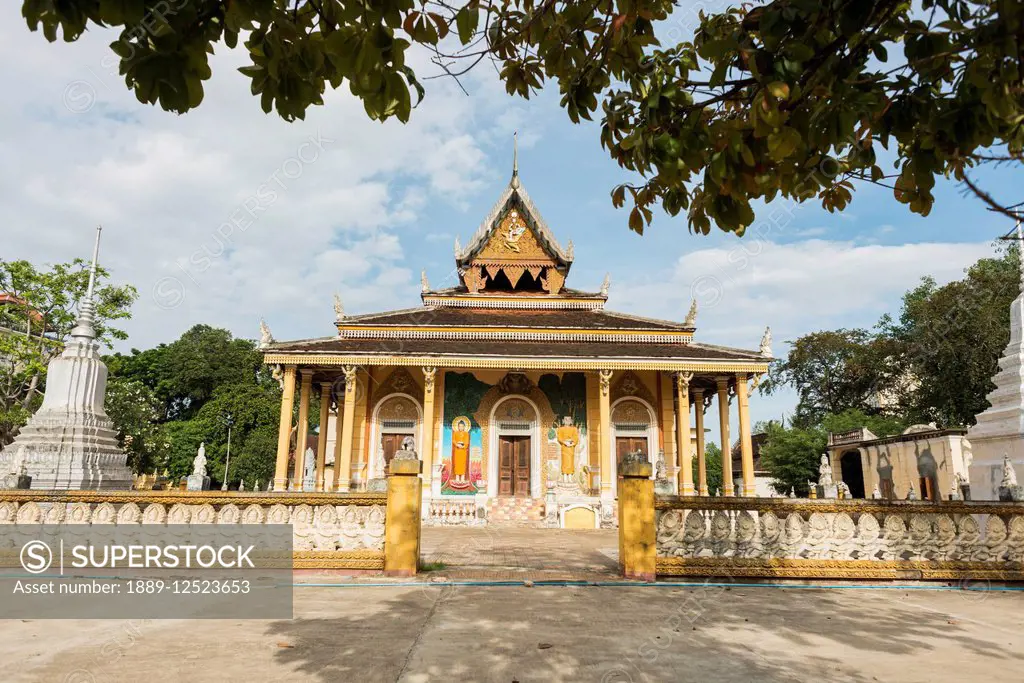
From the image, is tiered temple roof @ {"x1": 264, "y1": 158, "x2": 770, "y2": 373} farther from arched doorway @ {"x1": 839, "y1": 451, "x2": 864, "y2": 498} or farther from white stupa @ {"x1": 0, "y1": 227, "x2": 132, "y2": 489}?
arched doorway @ {"x1": 839, "y1": 451, "x2": 864, "y2": 498}

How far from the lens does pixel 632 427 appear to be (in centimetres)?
2033

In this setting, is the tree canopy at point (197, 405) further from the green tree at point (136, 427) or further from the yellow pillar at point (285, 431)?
the yellow pillar at point (285, 431)

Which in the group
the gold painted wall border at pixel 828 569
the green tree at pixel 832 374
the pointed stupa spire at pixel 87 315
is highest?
the green tree at pixel 832 374

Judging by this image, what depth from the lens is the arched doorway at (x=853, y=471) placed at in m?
28.9

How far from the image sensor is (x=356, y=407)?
2012cm

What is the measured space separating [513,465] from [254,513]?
12980 mm

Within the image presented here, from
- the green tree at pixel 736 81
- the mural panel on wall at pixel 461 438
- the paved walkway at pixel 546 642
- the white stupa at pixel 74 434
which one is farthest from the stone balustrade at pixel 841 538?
Result: the mural panel on wall at pixel 461 438

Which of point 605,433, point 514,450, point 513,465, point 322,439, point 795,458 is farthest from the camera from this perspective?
point 795,458

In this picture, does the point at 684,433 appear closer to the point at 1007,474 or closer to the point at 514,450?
the point at 514,450

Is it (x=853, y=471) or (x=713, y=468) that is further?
(x=713, y=468)

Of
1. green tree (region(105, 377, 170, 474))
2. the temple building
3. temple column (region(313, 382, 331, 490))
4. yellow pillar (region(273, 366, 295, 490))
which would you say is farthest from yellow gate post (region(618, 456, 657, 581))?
green tree (region(105, 377, 170, 474))

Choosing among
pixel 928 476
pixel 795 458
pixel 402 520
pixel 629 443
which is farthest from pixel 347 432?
pixel 795 458

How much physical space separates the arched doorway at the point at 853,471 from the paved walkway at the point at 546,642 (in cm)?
2564

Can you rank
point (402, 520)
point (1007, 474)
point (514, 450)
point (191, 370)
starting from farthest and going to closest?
point (191, 370), point (514, 450), point (1007, 474), point (402, 520)
